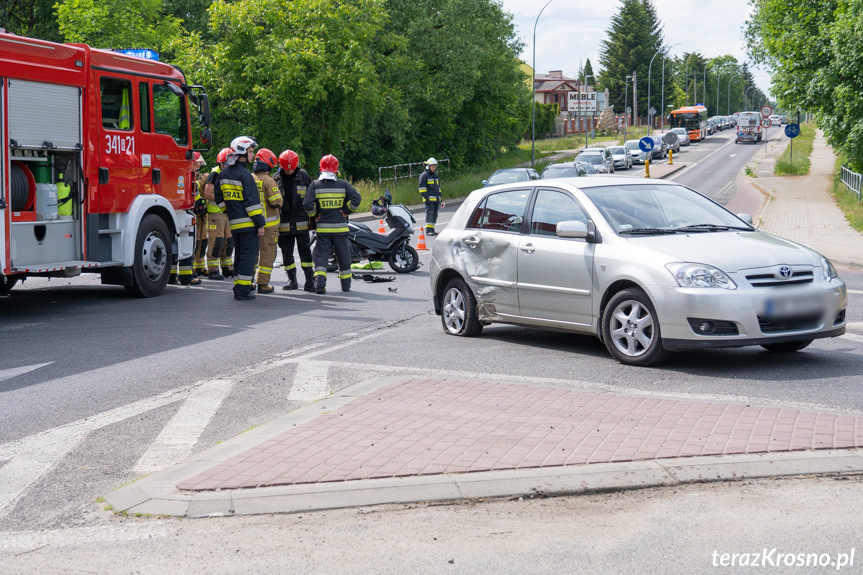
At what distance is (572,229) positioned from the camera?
8484mm

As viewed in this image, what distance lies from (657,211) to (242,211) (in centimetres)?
618

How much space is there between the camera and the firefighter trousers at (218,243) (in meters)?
15.7

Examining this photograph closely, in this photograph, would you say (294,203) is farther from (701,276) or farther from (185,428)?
(185,428)

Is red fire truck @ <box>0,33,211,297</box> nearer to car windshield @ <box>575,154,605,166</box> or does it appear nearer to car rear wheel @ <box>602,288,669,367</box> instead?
car rear wheel @ <box>602,288,669,367</box>

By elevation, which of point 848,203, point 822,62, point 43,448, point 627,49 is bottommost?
point 43,448

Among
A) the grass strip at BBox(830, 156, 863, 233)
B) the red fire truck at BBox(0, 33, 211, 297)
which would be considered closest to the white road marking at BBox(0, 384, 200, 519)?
the red fire truck at BBox(0, 33, 211, 297)

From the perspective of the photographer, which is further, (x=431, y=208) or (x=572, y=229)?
(x=431, y=208)

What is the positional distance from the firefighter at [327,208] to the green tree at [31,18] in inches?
1346

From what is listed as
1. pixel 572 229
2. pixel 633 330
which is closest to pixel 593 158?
pixel 572 229

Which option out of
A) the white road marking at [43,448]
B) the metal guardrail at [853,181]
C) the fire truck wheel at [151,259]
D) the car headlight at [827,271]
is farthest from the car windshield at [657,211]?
the metal guardrail at [853,181]

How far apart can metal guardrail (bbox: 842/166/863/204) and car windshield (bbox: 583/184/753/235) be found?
2265cm

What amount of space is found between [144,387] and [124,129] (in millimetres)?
6206

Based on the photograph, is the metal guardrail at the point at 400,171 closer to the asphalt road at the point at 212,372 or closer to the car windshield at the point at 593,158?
the car windshield at the point at 593,158

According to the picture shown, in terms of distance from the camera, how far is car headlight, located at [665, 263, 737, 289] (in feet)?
25.1
